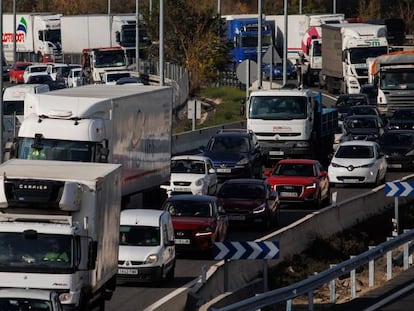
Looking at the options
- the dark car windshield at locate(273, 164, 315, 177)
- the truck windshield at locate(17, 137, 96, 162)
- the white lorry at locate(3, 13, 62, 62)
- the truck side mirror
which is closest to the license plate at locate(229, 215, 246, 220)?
the dark car windshield at locate(273, 164, 315, 177)

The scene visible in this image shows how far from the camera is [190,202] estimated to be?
32.6m

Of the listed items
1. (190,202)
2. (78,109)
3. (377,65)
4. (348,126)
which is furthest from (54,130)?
(377,65)

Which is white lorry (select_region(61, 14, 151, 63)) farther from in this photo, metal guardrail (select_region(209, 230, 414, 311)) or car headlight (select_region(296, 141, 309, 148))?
metal guardrail (select_region(209, 230, 414, 311))

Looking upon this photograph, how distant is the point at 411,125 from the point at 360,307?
3328cm

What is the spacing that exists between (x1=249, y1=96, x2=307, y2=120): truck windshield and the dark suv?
2.23 meters

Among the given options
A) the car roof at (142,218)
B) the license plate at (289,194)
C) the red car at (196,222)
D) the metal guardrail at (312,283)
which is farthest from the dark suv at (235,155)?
the car roof at (142,218)

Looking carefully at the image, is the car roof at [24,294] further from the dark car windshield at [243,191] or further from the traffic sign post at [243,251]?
the dark car windshield at [243,191]

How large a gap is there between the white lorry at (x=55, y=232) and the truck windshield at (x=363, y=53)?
188ft

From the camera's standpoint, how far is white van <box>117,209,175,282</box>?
2772 centimetres

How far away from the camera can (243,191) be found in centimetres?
3703

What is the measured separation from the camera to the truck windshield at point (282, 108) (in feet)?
160

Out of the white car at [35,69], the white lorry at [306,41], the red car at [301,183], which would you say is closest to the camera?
the red car at [301,183]

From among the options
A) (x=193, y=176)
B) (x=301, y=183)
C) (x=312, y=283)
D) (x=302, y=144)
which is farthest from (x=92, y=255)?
(x=302, y=144)

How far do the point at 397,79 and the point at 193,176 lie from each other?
2635 centimetres
